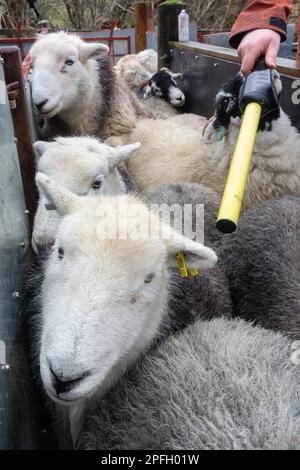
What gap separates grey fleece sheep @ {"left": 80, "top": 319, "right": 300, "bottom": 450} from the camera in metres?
1.46

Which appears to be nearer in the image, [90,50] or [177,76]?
[90,50]

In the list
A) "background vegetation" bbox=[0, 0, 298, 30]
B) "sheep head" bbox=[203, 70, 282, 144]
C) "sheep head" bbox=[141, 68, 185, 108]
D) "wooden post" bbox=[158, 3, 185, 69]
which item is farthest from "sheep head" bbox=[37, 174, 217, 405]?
"background vegetation" bbox=[0, 0, 298, 30]

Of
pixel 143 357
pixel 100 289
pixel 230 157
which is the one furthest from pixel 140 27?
pixel 100 289

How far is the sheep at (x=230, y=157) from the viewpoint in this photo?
3.01 metres

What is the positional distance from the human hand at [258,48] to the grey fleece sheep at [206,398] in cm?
138

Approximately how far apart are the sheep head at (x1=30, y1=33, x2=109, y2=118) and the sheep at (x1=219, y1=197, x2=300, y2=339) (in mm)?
1824

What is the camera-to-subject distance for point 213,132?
324 cm

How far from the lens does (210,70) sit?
15.3ft

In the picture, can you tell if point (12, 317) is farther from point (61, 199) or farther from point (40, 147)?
point (40, 147)

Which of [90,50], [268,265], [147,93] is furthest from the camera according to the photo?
[147,93]

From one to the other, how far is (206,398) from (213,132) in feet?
6.85

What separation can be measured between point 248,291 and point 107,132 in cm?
236

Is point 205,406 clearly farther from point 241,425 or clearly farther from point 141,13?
point 141,13

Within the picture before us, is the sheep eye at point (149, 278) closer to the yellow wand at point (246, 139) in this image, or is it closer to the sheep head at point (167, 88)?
the yellow wand at point (246, 139)
